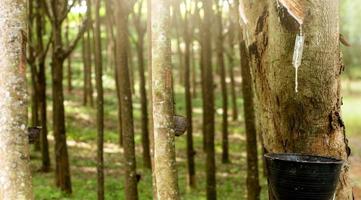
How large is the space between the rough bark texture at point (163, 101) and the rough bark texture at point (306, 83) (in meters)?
0.66

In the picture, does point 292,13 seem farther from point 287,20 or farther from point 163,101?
point 163,101

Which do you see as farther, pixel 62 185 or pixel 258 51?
pixel 62 185

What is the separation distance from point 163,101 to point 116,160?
35.5ft

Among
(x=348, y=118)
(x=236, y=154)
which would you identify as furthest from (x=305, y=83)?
(x=348, y=118)

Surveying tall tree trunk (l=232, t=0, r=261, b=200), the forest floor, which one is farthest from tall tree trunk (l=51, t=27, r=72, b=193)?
tall tree trunk (l=232, t=0, r=261, b=200)

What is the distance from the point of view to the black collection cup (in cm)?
322

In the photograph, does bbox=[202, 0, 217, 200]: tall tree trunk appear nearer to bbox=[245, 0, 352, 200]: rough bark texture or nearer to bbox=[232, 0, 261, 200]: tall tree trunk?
bbox=[232, 0, 261, 200]: tall tree trunk

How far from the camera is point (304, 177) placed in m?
3.24

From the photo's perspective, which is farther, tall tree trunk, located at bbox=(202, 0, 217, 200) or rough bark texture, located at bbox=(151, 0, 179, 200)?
tall tree trunk, located at bbox=(202, 0, 217, 200)

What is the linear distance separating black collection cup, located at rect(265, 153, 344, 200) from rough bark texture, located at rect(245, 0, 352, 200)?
1.26 ft

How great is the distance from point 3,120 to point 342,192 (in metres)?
2.30

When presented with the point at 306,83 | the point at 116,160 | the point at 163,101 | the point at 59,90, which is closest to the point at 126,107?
the point at 163,101

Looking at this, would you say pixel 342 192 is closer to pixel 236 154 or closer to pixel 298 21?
pixel 298 21

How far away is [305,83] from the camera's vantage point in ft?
12.2
